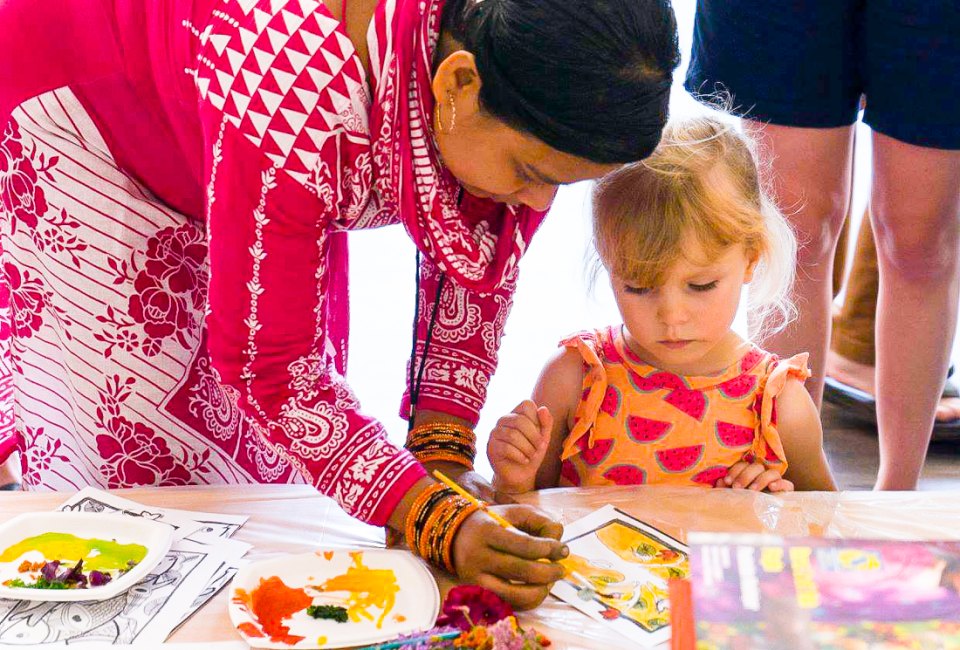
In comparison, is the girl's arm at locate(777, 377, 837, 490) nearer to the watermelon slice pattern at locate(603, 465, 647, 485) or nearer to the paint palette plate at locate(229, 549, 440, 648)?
the watermelon slice pattern at locate(603, 465, 647, 485)

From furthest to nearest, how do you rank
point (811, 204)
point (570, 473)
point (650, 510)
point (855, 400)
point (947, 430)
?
point (855, 400), point (947, 430), point (811, 204), point (570, 473), point (650, 510)

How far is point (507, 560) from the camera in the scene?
1.04m

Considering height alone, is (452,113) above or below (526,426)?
above

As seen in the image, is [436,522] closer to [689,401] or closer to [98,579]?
[98,579]

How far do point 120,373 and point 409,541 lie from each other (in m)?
0.47

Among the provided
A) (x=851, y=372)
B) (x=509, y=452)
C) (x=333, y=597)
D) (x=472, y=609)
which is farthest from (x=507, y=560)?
(x=851, y=372)

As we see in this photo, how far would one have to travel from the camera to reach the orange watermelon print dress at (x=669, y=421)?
1.43 metres

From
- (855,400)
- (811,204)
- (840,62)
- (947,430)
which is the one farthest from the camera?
(855,400)

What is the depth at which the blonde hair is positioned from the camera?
1335mm

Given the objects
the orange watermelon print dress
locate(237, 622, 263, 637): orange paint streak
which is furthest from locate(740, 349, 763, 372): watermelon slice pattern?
locate(237, 622, 263, 637): orange paint streak

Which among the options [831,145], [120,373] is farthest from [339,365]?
[831,145]

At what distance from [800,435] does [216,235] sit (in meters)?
0.79

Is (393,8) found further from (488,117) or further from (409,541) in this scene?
(409,541)

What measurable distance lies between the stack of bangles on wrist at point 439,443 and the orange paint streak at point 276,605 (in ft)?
0.98
